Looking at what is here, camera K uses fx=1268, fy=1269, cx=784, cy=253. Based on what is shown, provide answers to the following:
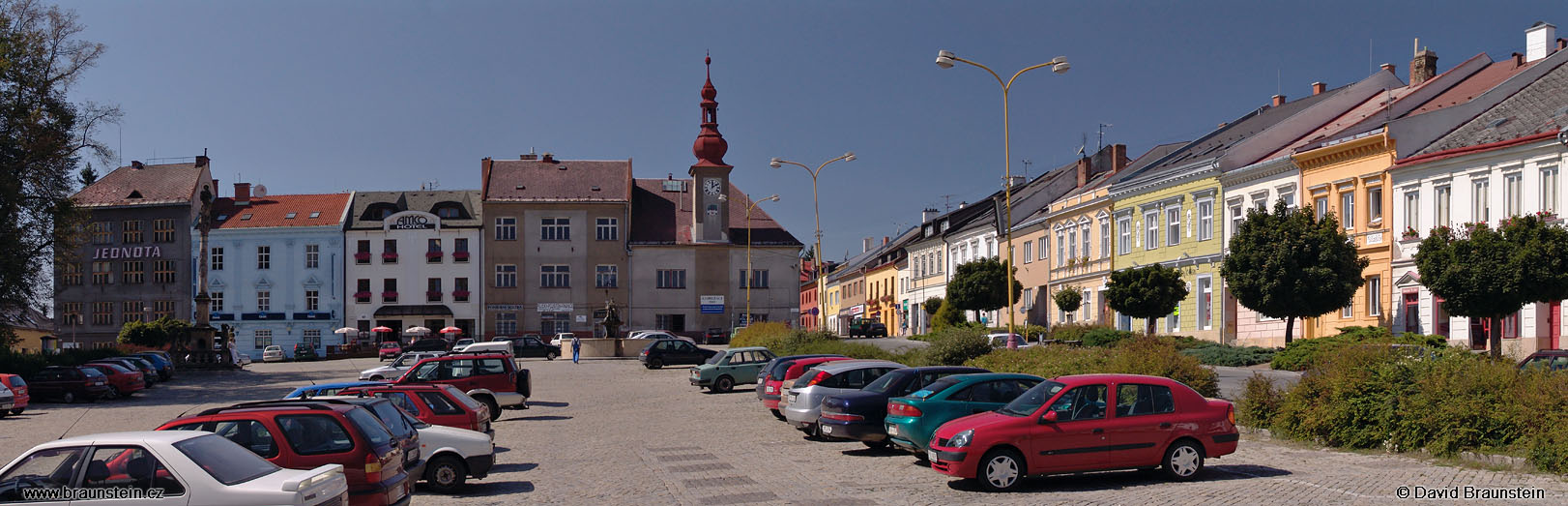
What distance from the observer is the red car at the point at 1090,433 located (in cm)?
1480

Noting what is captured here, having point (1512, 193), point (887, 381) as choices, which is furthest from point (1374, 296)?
point (887, 381)

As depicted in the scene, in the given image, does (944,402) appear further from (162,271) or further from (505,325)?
(162,271)

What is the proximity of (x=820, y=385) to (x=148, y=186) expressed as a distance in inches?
2956

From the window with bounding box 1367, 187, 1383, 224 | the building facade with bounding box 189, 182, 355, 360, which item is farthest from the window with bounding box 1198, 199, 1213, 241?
the building facade with bounding box 189, 182, 355, 360

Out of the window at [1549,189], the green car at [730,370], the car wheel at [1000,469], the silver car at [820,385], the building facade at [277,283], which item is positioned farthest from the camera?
the building facade at [277,283]

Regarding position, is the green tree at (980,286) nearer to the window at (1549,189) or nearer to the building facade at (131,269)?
the window at (1549,189)

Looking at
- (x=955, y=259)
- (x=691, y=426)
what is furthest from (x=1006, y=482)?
(x=955, y=259)

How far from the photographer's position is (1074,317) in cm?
6075

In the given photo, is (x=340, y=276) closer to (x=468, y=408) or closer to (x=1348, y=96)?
(x=1348, y=96)

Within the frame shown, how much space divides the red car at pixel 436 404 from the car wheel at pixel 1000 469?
8.35 metres

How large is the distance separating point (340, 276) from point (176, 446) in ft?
245

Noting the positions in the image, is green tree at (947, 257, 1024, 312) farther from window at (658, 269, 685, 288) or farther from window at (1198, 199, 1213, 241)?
window at (658, 269, 685, 288)

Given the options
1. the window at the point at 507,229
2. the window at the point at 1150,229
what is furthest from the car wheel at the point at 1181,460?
the window at the point at 507,229

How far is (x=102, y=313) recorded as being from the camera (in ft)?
267
